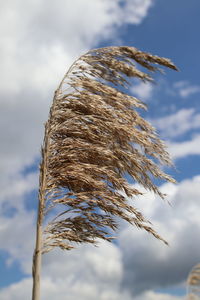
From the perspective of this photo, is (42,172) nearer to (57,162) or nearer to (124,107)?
(57,162)

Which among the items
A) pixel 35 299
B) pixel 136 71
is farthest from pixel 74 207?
pixel 136 71

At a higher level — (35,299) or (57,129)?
(57,129)

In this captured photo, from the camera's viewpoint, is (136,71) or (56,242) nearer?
(56,242)

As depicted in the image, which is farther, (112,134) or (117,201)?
(112,134)

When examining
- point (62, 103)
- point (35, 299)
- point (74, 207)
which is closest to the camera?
point (35, 299)

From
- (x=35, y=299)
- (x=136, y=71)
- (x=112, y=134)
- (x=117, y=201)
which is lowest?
(x=35, y=299)

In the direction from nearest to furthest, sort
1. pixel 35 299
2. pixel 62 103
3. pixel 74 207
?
pixel 35 299 < pixel 74 207 < pixel 62 103

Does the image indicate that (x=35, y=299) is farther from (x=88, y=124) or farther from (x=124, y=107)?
(x=124, y=107)

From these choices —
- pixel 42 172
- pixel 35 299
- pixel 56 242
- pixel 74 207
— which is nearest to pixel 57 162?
pixel 42 172

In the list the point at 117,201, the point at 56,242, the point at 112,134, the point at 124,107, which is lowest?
the point at 56,242
